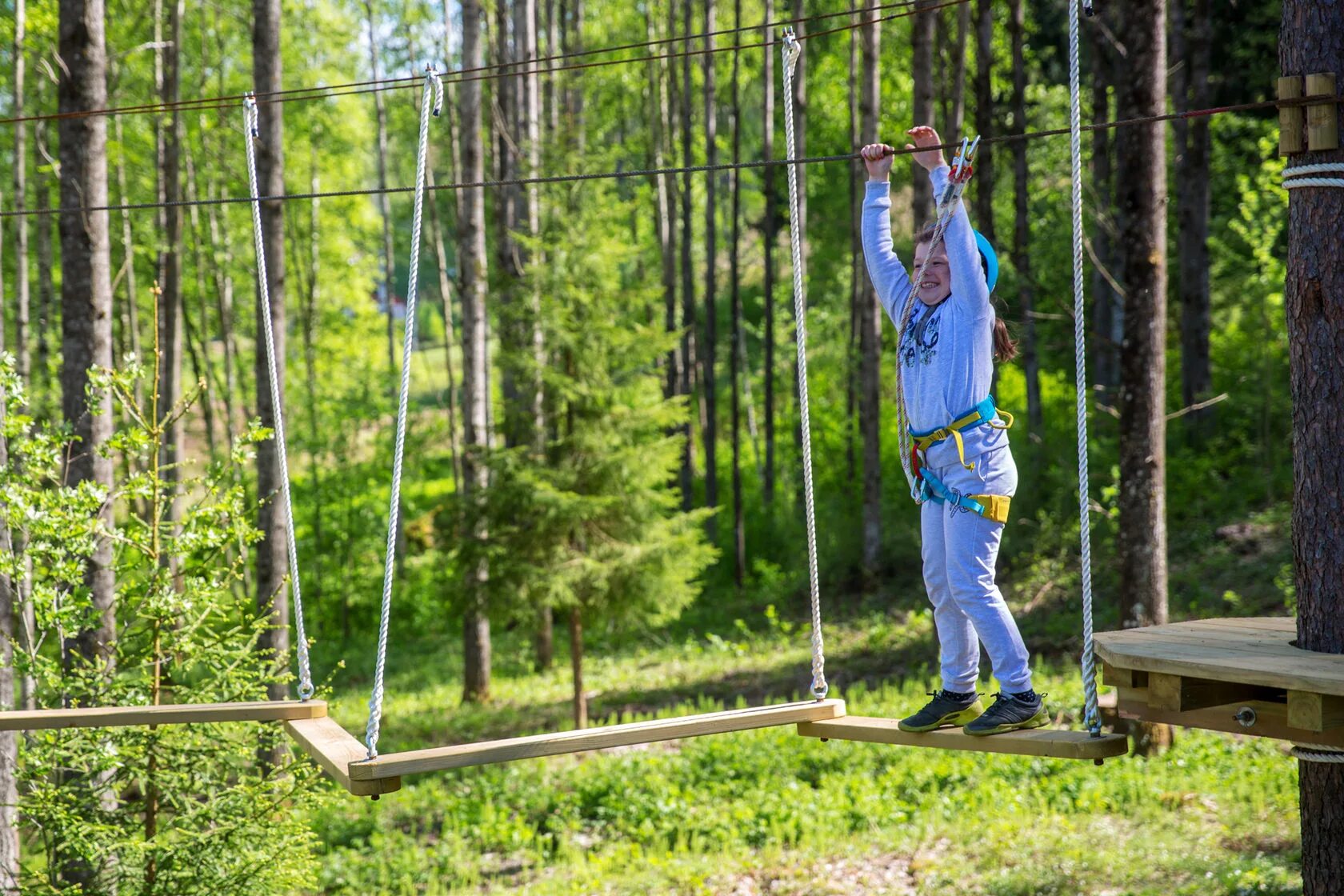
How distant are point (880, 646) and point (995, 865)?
21.4 feet

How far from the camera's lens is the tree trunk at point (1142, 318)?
8.29m

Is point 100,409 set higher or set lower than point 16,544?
higher

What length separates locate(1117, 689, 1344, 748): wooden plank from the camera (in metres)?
3.24

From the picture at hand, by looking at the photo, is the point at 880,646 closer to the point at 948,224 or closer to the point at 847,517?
the point at 847,517

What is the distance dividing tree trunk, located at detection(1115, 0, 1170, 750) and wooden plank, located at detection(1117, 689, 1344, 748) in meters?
5.49

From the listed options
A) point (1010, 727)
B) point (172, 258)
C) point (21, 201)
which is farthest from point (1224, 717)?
point (172, 258)

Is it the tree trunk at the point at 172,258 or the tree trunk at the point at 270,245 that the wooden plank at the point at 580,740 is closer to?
the tree trunk at the point at 270,245

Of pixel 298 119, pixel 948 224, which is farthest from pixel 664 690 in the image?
pixel 298 119

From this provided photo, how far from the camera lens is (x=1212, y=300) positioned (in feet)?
61.2

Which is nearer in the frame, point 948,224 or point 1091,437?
point 948,224

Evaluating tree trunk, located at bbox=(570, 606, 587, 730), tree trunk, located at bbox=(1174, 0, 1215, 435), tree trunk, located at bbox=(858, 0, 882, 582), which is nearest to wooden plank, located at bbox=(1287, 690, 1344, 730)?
tree trunk, located at bbox=(570, 606, 587, 730)

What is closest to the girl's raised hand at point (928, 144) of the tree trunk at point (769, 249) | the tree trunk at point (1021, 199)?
the tree trunk at point (1021, 199)

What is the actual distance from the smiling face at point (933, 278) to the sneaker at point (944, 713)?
1268mm

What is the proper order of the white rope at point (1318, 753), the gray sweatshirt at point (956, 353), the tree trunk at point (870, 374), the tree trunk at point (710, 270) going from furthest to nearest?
the tree trunk at point (710, 270), the tree trunk at point (870, 374), the gray sweatshirt at point (956, 353), the white rope at point (1318, 753)
